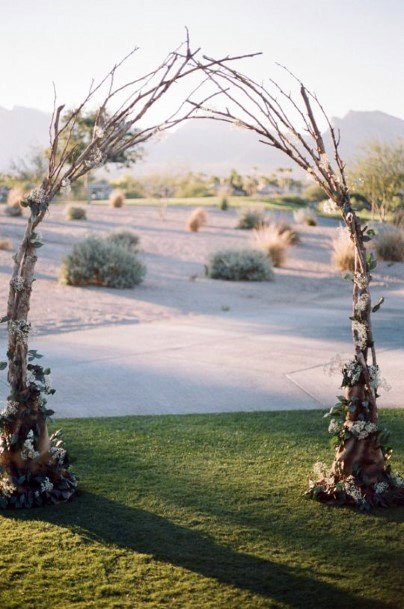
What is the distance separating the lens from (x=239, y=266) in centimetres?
1952

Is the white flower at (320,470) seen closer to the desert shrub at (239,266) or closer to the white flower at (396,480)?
the white flower at (396,480)

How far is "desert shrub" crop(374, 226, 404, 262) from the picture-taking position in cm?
2298

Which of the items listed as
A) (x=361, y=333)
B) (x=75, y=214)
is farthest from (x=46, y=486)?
(x=75, y=214)

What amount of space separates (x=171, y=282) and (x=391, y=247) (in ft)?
21.8

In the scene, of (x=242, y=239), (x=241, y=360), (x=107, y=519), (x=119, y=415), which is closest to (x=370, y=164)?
(x=242, y=239)

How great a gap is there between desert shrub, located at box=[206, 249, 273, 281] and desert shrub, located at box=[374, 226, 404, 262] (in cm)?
433

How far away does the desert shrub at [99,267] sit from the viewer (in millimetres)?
17812

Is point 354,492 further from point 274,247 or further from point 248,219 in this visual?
point 248,219

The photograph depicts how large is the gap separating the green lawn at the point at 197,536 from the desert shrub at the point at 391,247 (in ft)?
55.3

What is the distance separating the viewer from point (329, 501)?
5.42 m

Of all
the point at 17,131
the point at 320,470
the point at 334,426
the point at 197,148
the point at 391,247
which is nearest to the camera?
the point at 334,426

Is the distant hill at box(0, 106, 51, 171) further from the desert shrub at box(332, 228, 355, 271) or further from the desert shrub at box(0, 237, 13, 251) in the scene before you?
the desert shrub at box(332, 228, 355, 271)

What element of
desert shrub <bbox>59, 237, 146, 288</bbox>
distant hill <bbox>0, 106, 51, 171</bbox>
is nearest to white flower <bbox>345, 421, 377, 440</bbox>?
desert shrub <bbox>59, 237, 146, 288</bbox>

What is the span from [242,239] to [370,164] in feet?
26.5
